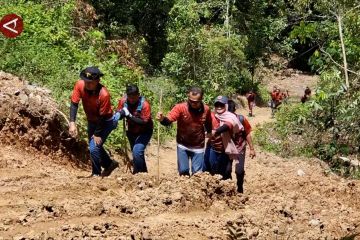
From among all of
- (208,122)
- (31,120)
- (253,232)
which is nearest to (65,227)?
(253,232)

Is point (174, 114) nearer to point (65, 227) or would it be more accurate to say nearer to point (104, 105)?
point (104, 105)

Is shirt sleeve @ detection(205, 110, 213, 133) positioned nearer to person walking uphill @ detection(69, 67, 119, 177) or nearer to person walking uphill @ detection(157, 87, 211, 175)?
person walking uphill @ detection(157, 87, 211, 175)

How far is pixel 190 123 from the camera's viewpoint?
24.5 ft

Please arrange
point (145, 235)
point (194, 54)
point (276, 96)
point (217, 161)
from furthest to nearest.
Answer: point (276, 96)
point (194, 54)
point (217, 161)
point (145, 235)

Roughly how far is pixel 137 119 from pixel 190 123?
0.70 m

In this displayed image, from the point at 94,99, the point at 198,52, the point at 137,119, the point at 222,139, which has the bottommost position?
the point at 222,139

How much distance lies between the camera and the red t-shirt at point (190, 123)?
24.3 ft

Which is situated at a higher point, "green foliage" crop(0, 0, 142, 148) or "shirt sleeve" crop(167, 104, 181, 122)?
"green foliage" crop(0, 0, 142, 148)

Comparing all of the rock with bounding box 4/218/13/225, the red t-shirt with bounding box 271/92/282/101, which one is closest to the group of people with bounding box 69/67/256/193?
the rock with bounding box 4/218/13/225

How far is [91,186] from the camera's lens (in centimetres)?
662

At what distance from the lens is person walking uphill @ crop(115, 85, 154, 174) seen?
7461 millimetres

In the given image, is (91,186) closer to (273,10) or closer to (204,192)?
(204,192)

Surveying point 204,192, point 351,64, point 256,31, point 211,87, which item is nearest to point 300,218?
point 204,192

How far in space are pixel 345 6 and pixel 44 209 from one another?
11.2 m
